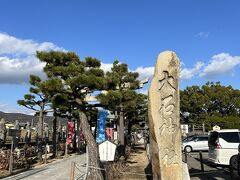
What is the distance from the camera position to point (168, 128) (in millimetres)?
9523

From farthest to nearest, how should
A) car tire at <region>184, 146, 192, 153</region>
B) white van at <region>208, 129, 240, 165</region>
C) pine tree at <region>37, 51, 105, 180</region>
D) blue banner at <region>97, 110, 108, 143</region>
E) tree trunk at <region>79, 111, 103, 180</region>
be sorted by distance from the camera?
car tire at <region>184, 146, 192, 153</region>, blue banner at <region>97, 110, 108, 143</region>, white van at <region>208, 129, 240, 165</region>, pine tree at <region>37, 51, 105, 180</region>, tree trunk at <region>79, 111, 103, 180</region>

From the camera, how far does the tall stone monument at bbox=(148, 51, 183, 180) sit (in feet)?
31.1

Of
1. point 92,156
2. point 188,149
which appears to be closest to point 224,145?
point 92,156

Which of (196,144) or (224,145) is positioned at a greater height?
(224,145)

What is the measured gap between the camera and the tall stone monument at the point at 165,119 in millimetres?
9477

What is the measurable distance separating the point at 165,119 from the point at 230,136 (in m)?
8.64

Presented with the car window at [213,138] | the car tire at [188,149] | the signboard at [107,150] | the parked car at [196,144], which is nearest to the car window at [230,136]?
the car window at [213,138]

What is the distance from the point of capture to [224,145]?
1658 centimetres

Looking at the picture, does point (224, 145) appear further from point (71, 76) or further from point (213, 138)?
point (71, 76)

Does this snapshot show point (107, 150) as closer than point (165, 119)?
No

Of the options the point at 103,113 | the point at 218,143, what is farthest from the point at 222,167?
the point at 103,113

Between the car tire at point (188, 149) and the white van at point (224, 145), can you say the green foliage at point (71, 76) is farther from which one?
the car tire at point (188, 149)

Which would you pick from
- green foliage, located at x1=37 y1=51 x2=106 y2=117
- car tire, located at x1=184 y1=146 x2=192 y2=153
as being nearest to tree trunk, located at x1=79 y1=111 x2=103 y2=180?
green foliage, located at x1=37 y1=51 x2=106 y2=117

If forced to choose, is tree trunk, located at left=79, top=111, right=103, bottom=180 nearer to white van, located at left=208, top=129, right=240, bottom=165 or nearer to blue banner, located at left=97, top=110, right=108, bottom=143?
white van, located at left=208, top=129, right=240, bottom=165
